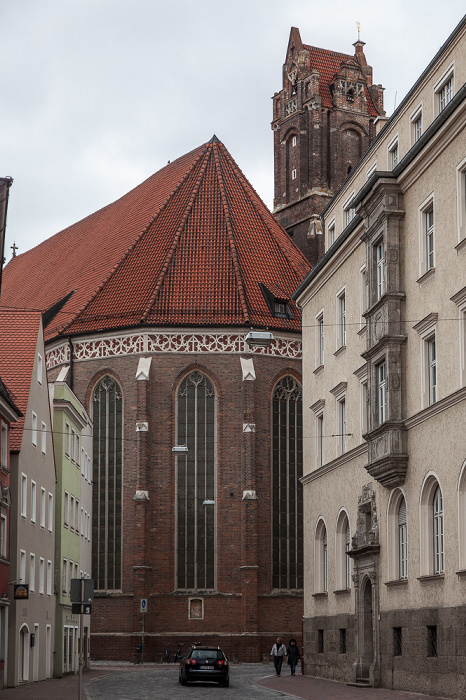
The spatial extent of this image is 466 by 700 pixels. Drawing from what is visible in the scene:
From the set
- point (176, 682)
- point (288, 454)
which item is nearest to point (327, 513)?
point (176, 682)

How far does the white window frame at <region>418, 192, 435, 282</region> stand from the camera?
25.4 m

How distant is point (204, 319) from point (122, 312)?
12.1 ft

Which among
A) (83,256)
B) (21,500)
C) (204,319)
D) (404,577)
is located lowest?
(404,577)

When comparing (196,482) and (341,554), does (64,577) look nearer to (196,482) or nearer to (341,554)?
(341,554)

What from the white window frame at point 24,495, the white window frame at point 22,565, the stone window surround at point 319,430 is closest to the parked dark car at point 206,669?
the white window frame at point 22,565

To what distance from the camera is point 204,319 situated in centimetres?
4956

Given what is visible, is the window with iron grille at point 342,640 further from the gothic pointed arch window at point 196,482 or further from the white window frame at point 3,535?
the gothic pointed arch window at point 196,482

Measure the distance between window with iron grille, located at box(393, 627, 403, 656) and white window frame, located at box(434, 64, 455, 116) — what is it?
38.9 ft

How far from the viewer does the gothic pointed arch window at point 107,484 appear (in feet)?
160

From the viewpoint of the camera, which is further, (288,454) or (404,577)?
(288,454)

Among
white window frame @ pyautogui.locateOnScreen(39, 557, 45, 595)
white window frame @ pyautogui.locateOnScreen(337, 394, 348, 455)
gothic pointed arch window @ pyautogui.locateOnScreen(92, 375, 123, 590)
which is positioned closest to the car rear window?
white window frame @ pyautogui.locateOnScreen(39, 557, 45, 595)

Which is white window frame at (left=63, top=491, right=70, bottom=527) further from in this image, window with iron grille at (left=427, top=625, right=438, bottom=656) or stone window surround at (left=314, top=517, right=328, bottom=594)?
window with iron grille at (left=427, top=625, right=438, bottom=656)

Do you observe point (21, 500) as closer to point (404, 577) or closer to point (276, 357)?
point (404, 577)

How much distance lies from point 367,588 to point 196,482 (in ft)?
65.2
